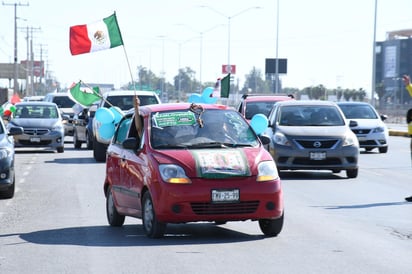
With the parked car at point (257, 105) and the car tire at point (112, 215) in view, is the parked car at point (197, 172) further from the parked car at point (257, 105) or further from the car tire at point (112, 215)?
the parked car at point (257, 105)

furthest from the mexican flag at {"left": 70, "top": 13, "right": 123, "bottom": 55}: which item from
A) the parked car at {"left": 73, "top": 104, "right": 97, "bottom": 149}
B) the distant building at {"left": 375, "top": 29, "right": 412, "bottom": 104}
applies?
the distant building at {"left": 375, "top": 29, "right": 412, "bottom": 104}

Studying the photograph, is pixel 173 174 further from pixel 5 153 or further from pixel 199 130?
pixel 5 153

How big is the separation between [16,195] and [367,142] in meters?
17.0

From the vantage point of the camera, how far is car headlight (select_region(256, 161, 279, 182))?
12.5 m

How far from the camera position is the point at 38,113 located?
35.8 metres

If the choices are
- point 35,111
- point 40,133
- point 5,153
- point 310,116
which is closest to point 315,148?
point 310,116

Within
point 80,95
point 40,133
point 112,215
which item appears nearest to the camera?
point 112,215

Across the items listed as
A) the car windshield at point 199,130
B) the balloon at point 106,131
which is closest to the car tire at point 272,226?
the car windshield at point 199,130

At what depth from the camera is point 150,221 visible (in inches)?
495

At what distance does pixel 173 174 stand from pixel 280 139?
11.2m

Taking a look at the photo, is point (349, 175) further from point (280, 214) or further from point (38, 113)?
point (38, 113)

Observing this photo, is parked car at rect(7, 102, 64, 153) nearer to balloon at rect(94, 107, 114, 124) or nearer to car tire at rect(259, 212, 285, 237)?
balloon at rect(94, 107, 114, 124)

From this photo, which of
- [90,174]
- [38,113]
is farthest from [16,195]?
[38,113]

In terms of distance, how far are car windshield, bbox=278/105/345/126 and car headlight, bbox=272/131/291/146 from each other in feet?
2.21
